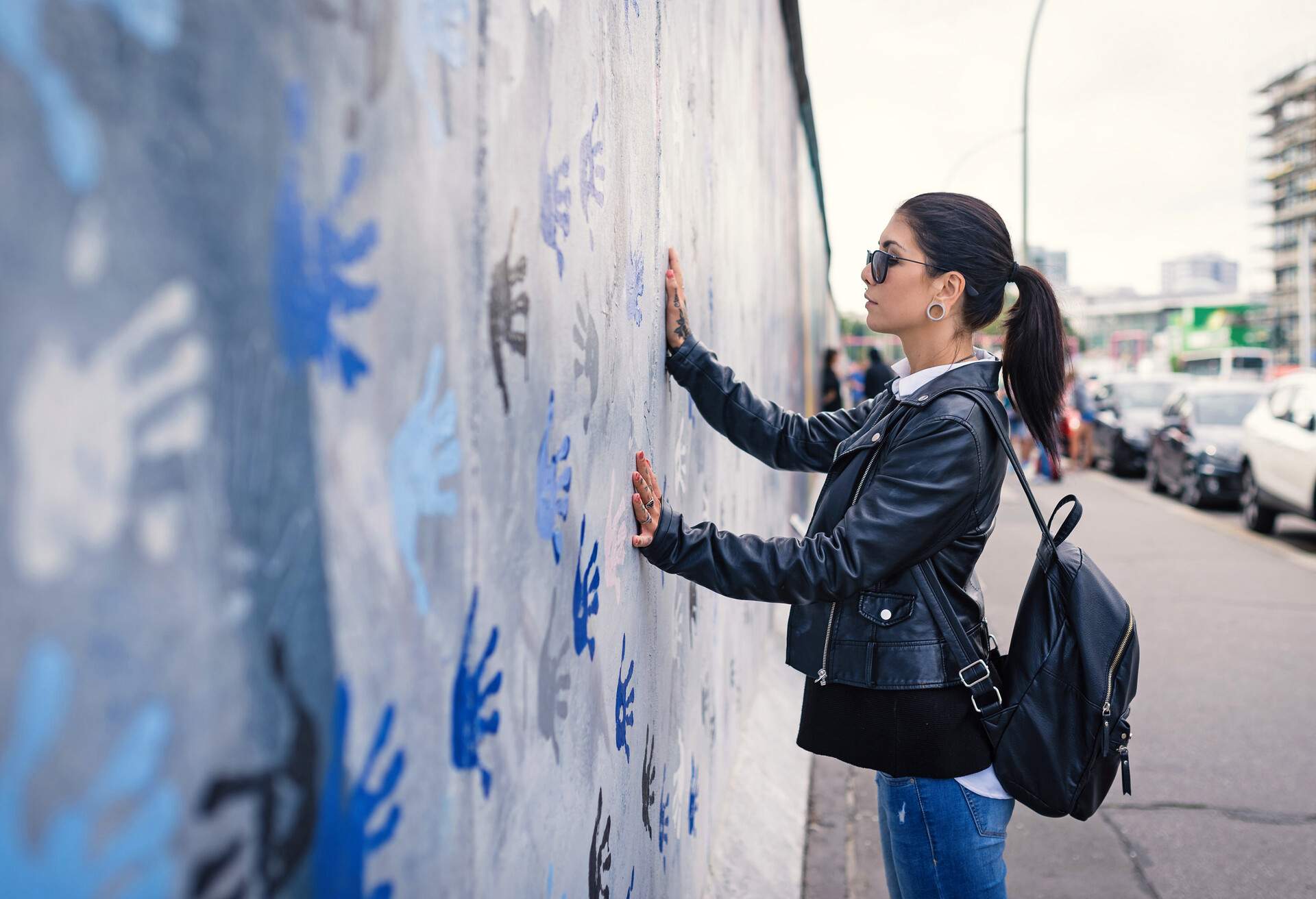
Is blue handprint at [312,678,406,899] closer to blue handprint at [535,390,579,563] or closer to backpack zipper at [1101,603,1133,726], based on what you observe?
blue handprint at [535,390,579,563]

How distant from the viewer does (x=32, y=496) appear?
0.54 metres

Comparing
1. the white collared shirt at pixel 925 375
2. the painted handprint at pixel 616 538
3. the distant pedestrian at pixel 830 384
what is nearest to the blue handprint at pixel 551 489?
the painted handprint at pixel 616 538

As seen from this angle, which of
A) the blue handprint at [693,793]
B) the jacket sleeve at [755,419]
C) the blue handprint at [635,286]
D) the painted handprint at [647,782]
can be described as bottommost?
the blue handprint at [693,793]

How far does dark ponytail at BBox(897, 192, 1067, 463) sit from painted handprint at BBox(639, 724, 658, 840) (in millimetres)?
1048

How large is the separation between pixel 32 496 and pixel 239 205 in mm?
236

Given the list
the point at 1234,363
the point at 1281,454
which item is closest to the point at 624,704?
the point at 1281,454

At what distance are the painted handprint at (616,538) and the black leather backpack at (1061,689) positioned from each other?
1.76 ft

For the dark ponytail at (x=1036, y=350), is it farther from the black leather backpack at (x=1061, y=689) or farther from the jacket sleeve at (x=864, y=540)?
the jacket sleeve at (x=864, y=540)

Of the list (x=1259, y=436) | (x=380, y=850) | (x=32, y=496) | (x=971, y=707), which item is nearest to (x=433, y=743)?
(x=380, y=850)

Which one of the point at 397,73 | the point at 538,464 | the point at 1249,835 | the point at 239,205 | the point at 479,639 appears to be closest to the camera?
the point at 239,205

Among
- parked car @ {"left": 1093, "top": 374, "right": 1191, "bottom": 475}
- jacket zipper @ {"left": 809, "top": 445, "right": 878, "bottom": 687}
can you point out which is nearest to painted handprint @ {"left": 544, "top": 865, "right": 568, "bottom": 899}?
jacket zipper @ {"left": 809, "top": 445, "right": 878, "bottom": 687}

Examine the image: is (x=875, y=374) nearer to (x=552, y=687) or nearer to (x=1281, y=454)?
(x=1281, y=454)

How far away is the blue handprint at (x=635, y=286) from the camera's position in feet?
6.29

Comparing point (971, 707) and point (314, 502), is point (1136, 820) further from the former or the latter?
point (314, 502)
